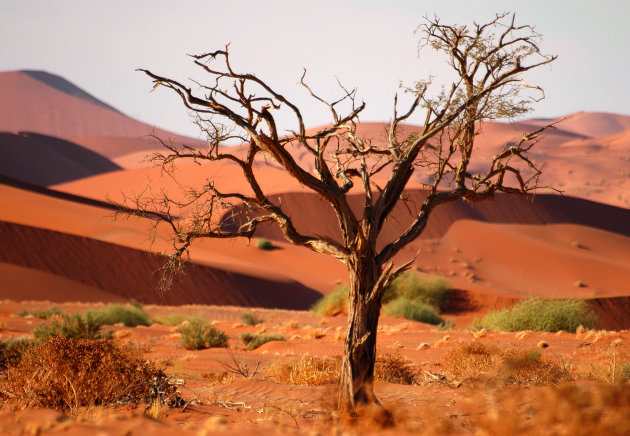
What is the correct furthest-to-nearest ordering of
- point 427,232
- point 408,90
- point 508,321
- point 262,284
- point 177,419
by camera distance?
point 427,232, point 262,284, point 508,321, point 408,90, point 177,419

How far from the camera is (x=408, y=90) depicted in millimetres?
10430

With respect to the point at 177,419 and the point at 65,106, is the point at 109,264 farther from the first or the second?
the point at 65,106

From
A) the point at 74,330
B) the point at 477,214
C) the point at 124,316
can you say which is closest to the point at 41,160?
the point at 477,214

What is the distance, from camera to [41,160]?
96.5m

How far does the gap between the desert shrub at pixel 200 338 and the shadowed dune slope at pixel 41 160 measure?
78.7 metres

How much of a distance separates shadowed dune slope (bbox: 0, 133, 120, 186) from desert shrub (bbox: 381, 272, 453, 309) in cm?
7291

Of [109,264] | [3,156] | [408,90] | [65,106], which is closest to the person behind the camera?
[408,90]

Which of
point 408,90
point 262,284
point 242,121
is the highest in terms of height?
point 408,90

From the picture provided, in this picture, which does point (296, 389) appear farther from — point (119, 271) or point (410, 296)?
point (119, 271)

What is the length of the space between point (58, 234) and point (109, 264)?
12.0ft

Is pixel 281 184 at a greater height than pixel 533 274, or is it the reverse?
pixel 281 184

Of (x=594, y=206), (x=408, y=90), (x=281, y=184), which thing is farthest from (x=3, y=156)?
(x=408, y=90)

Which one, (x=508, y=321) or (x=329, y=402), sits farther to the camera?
(x=508, y=321)

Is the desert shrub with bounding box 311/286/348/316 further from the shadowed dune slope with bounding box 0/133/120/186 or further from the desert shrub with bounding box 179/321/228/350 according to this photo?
the shadowed dune slope with bounding box 0/133/120/186
